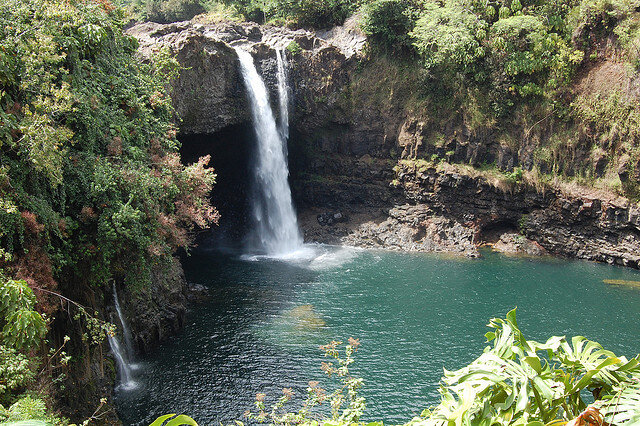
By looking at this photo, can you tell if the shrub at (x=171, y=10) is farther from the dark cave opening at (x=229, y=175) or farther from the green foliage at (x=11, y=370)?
the green foliage at (x=11, y=370)

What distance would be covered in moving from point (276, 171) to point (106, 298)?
20551mm

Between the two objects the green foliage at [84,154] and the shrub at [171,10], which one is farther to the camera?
the shrub at [171,10]

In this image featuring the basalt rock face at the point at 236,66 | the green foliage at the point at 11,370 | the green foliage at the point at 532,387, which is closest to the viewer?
the green foliage at the point at 532,387

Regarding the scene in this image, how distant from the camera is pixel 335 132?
36.2 m

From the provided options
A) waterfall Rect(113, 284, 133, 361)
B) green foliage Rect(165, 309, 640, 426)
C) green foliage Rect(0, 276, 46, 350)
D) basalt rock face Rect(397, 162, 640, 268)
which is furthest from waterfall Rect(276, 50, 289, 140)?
green foliage Rect(165, 309, 640, 426)

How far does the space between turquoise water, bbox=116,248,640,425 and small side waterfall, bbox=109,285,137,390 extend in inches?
17.6

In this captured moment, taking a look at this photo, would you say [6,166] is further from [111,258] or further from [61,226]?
[111,258]

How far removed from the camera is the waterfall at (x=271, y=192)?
32719mm

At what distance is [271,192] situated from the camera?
115 ft

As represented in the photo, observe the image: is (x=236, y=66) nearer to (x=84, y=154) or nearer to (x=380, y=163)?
(x=380, y=163)

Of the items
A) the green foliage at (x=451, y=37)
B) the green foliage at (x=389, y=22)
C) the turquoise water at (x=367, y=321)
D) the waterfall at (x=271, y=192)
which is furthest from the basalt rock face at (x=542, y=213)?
the green foliage at (x=389, y=22)

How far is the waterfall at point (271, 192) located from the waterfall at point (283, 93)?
341 millimetres

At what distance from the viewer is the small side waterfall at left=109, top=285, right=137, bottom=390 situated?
50.9 feet

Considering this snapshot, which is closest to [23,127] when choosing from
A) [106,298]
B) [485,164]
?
[106,298]
